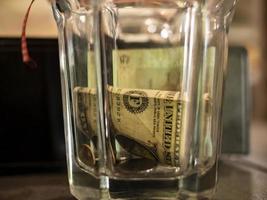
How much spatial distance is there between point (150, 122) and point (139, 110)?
0.05 ft

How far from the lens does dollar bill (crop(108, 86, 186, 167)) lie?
1.28ft

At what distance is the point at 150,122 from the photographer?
0.40 metres

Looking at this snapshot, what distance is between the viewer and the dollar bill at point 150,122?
0.39 metres

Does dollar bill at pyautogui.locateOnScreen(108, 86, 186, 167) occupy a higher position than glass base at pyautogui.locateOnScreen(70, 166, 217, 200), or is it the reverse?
dollar bill at pyautogui.locateOnScreen(108, 86, 186, 167)

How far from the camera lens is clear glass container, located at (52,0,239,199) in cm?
39

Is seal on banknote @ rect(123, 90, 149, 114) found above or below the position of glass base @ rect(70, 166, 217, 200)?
above

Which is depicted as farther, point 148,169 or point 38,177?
point 38,177

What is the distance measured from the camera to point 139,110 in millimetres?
397

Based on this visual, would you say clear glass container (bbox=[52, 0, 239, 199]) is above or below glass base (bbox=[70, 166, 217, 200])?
above

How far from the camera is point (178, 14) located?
482 millimetres

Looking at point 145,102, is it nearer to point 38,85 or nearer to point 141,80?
point 141,80

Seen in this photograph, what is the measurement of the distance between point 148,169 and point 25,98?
208 mm

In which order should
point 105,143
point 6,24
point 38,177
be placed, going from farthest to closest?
point 6,24 < point 38,177 < point 105,143

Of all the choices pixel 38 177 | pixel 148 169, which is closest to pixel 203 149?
pixel 148 169
